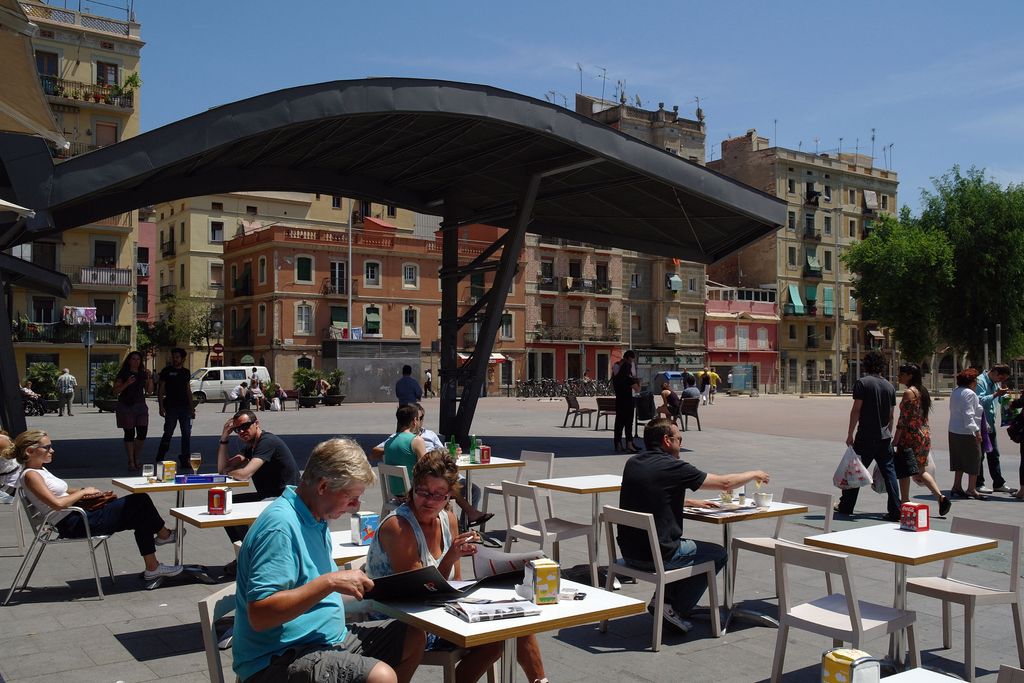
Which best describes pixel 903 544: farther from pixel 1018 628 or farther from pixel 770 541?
pixel 770 541

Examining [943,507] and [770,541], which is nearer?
[770,541]

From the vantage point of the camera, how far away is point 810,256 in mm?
68188

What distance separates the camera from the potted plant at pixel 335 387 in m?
37.2

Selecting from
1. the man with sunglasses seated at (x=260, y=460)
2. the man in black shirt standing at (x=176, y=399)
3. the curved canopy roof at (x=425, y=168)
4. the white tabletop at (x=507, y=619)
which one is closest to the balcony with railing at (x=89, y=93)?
the curved canopy roof at (x=425, y=168)

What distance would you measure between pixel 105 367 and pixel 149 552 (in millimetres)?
29969

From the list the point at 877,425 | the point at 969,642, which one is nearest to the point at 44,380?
the point at 877,425

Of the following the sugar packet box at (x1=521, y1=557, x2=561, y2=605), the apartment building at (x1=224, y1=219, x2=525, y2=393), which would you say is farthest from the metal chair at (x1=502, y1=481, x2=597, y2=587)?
the apartment building at (x1=224, y1=219, x2=525, y2=393)

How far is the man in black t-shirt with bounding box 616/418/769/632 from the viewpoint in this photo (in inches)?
221

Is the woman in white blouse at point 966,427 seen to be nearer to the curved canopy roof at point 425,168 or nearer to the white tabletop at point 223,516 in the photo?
the curved canopy roof at point 425,168

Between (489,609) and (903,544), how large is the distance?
8.72 ft

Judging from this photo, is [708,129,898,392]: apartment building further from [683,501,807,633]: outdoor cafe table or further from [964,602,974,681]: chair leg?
[964,602,974,681]: chair leg

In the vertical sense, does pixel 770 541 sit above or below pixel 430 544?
below

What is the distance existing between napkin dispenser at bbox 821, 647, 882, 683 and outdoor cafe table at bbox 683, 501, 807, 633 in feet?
9.75

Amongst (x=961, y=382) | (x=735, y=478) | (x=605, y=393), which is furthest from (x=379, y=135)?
(x=605, y=393)
